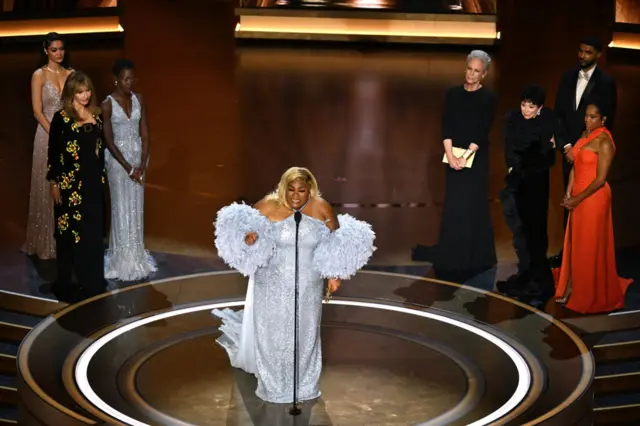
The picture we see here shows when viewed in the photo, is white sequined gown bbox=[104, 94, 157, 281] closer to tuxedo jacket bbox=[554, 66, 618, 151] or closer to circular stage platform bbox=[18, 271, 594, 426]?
circular stage platform bbox=[18, 271, 594, 426]

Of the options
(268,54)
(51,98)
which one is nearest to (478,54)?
(51,98)

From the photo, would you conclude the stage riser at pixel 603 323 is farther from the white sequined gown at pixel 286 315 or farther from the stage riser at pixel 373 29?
the stage riser at pixel 373 29

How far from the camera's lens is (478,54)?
856 centimetres

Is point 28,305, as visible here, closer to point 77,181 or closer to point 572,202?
point 77,181

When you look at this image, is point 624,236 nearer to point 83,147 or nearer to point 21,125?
point 83,147

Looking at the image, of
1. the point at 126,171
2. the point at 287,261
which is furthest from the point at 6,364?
the point at 287,261

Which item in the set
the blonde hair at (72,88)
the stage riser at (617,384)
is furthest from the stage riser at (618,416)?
the blonde hair at (72,88)

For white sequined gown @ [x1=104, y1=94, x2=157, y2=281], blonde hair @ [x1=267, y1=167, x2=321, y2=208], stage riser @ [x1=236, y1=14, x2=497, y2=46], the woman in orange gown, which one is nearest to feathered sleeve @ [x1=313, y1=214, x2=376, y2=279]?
blonde hair @ [x1=267, y1=167, x2=321, y2=208]

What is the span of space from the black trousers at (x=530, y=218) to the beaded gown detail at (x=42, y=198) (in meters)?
3.59

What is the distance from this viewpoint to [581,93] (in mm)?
8656

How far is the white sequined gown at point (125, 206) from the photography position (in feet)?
27.6

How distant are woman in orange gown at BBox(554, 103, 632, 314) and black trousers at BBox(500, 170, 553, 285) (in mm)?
385

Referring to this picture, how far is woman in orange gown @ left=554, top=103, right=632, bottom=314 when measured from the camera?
795cm

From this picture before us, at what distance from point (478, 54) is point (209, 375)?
3341 millimetres
